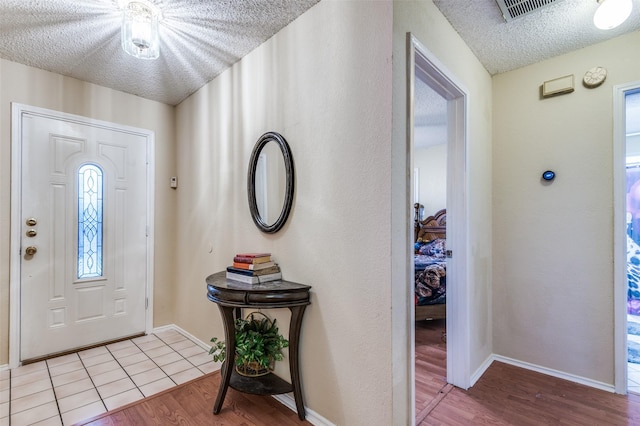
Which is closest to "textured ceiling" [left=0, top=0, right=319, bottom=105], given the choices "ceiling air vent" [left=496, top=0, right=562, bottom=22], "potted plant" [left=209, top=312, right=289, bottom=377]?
"ceiling air vent" [left=496, top=0, right=562, bottom=22]

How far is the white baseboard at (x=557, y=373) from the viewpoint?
2098mm

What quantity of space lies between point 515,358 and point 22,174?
423 centimetres

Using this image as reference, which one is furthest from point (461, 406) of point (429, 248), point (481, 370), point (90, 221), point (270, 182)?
point (90, 221)

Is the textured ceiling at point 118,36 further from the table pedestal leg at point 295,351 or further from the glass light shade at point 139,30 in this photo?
the table pedestal leg at point 295,351

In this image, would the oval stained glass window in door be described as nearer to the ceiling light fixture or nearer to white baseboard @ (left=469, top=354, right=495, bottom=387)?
white baseboard @ (left=469, top=354, right=495, bottom=387)

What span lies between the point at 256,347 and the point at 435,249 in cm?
300

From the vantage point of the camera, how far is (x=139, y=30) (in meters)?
1.83

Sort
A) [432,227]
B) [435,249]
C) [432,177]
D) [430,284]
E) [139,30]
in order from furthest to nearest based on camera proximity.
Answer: [432,177]
[432,227]
[435,249]
[430,284]
[139,30]

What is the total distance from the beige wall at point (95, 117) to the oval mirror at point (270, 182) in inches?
60.5

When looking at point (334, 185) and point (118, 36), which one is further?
point (118, 36)

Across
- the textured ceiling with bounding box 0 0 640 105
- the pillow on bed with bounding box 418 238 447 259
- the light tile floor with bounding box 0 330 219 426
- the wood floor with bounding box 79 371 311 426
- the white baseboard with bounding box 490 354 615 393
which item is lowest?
the light tile floor with bounding box 0 330 219 426

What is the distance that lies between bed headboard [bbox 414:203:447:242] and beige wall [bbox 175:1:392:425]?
130 inches

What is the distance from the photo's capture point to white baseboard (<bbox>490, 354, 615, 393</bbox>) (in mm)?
2098

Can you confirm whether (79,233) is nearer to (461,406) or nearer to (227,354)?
(227,354)
